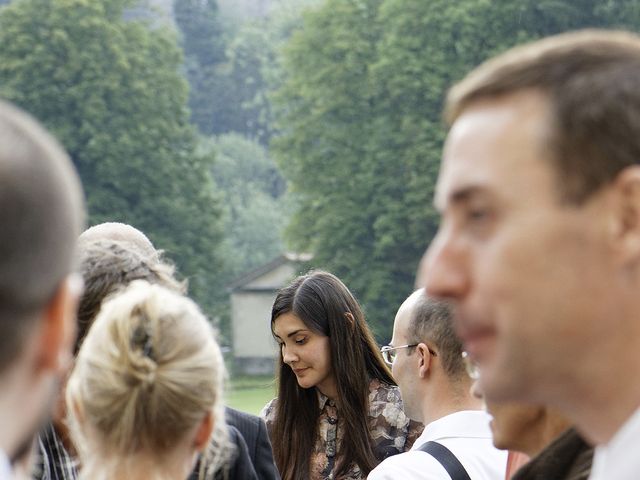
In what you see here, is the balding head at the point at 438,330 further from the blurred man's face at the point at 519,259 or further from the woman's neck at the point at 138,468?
the blurred man's face at the point at 519,259

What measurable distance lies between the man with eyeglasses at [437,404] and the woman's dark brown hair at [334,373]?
60.4 inches

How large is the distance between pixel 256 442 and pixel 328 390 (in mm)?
3084

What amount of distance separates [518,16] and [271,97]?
10.3 metres

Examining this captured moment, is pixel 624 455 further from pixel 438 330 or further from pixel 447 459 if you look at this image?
pixel 438 330

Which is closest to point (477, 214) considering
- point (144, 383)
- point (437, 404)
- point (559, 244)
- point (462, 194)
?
point (462, 194)

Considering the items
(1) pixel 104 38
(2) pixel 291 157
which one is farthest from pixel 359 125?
(1) pixel 104 38

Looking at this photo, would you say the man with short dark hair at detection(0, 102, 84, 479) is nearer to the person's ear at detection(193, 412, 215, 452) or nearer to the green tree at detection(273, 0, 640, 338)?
the person's ear at detection(193, 412, 215, 452)

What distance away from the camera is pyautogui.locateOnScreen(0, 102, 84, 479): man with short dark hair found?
171 centimetres

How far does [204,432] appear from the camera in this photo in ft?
9.91

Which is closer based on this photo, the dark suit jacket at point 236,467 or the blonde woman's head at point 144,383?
the blonde woman's head at point 144,383

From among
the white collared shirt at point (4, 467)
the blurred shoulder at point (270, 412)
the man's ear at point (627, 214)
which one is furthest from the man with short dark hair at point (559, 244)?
the blurred shoulder at point (270, 412)

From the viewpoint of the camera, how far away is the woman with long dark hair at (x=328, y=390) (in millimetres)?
7031

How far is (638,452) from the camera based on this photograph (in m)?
1.84

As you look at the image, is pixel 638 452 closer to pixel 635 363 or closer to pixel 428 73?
pixel 635 363
